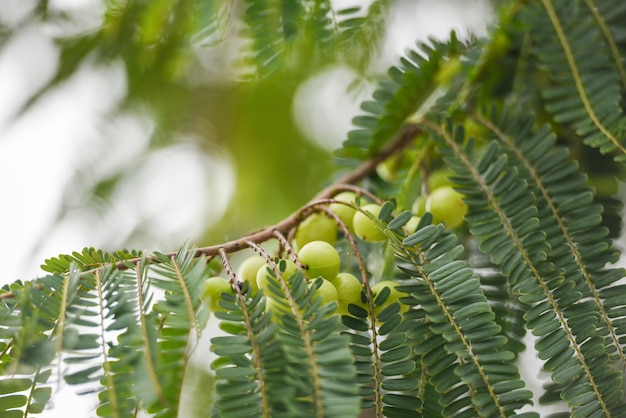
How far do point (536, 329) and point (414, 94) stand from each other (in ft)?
1.11

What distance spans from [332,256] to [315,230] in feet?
0.22

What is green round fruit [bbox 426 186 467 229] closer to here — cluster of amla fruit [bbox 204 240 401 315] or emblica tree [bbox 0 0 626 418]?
emblica tree [bbox 0 0 626 418]

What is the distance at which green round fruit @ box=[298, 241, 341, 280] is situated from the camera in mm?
460

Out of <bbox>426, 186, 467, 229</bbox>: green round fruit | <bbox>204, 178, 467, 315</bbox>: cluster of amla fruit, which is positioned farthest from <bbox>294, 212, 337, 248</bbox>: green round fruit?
<bbox>426, 186, 467, 229</bbox>: green round fruit

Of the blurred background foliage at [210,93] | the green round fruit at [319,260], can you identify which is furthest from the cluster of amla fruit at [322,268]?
the blurred background foliage at [210,93]

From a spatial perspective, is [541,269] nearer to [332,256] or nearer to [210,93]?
[332,256]

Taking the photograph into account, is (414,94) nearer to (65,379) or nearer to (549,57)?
(549,57)

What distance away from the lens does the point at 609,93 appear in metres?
0.57

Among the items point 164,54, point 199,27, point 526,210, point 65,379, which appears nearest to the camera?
point 65,379

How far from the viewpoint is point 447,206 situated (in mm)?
573

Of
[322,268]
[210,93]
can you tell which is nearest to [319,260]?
[322,268]

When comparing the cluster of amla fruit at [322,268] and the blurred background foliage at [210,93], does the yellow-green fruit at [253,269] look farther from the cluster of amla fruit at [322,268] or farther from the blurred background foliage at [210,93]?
the blurred background foliage at [210,93]

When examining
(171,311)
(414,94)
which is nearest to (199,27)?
(414,94)

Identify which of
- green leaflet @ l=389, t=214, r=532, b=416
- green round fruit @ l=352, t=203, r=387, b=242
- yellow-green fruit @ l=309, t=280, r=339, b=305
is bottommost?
green leaflet @ l=389, t=214, r=532, b=416
